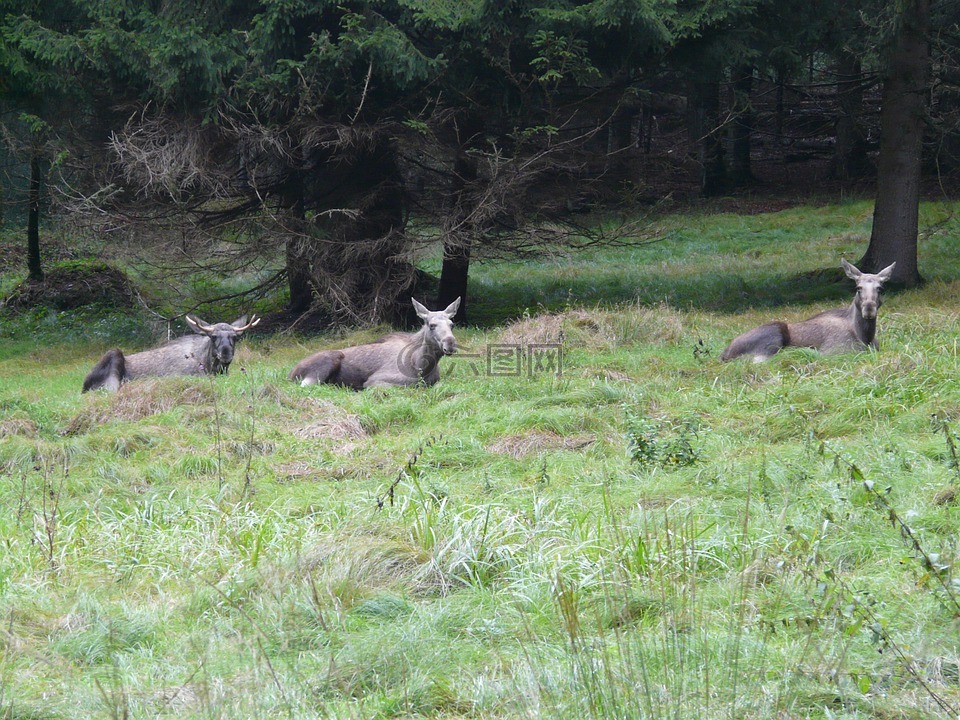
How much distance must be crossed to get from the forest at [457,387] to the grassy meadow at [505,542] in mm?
31

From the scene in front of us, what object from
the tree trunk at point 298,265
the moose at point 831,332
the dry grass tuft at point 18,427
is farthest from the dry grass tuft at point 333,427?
the tree trunk at point 298,265

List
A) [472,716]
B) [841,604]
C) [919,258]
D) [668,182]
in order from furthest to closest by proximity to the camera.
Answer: [919,258]
[668,182]
[841,604]
[472,716]

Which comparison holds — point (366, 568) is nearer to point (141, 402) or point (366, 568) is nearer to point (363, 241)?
point (141, 402)

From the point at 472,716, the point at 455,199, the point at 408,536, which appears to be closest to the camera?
the point at 472,716

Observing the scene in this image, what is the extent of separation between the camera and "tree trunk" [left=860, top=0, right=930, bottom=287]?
1717cm

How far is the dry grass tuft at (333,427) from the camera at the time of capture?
981 cm

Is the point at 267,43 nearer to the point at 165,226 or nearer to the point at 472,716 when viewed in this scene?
the point at 165,226

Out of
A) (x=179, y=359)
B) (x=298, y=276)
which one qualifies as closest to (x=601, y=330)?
(x=179, y=359)

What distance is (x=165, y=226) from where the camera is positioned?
17.4 m

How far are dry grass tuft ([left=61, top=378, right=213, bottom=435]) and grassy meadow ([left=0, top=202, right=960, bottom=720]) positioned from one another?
0.13 ft

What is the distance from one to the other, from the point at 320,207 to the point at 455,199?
8.05 feet

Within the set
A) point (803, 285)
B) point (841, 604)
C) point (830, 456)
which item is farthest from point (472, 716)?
point (803, 285)

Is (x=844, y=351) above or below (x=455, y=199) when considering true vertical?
below

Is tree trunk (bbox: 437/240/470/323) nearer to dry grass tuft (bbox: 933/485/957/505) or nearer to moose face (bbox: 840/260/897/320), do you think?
moose face (bbox: 840/260/897/320)
